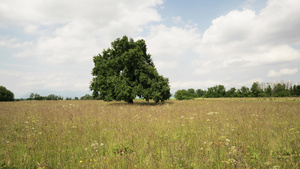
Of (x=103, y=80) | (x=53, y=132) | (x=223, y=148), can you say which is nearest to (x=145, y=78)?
(x=103, y=80)

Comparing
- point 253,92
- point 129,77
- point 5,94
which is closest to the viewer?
point 129,77

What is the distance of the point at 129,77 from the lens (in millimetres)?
21969

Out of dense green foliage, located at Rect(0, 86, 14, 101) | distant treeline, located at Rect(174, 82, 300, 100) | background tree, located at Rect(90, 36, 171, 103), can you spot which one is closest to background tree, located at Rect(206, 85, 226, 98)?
distant treeline, located at Rect(174, 82, 300, 100)

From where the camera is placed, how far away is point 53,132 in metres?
5.92

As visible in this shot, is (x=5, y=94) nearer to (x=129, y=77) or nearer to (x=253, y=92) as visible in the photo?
(x=129, y=77)

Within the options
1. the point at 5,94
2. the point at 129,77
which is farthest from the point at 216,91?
the point at 5,94

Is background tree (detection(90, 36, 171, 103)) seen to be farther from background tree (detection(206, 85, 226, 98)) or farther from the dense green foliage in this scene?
background tree (detection(206, 85, 226, 98))

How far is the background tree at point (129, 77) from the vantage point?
19.9 m

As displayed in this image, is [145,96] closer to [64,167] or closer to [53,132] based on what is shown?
[53,132]

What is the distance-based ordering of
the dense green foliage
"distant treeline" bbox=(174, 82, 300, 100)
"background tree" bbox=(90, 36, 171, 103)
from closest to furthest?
"background tree" bbox=(90, 36, 171, 103), the dense green foliage, "distant treeline" bbox=(174, 82, 300, 100)

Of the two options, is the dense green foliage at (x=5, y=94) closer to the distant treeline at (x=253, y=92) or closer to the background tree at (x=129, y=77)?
the background tree at (x=129, y=77)

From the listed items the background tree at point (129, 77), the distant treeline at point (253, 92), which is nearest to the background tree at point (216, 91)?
the distant treeline at point (253, 92)

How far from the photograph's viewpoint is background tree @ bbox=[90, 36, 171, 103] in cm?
1994

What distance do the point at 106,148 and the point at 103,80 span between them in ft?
60.8
